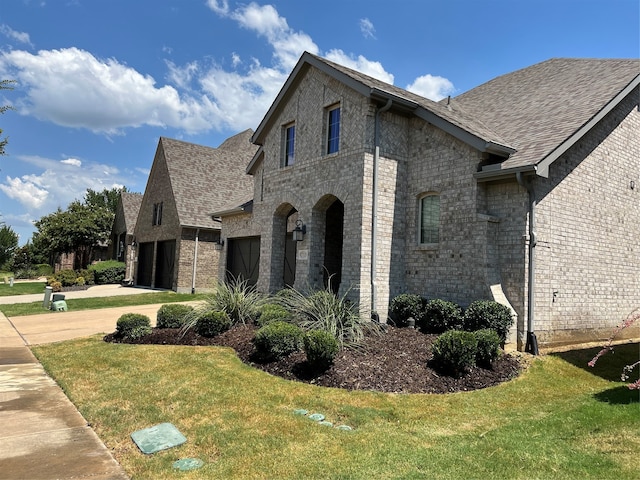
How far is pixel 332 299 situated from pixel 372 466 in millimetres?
5444

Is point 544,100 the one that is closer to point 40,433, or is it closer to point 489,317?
point 489,317

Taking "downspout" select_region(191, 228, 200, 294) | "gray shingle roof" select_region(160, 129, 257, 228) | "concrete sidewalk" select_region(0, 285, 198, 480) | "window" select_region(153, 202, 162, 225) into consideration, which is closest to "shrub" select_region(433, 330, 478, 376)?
"concrete sidewalk" select_region(0, 285, 198, 480)

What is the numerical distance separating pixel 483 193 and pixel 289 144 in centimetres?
689

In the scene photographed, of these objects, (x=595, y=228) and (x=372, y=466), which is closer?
(x=372, y=466)

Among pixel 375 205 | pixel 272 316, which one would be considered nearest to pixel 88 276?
pixel 272 316

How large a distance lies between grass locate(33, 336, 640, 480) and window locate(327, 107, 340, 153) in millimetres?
6972

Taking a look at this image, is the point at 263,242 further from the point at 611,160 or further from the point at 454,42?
the point at 611,160

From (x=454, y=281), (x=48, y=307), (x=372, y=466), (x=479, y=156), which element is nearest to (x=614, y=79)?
(x=479, y=156)

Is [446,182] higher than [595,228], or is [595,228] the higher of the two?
[446,182]

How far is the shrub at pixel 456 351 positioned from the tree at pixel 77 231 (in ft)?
108

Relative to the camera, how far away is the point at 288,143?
14.5m

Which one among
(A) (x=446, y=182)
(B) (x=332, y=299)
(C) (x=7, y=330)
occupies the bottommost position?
(C) (x=7, y=330)

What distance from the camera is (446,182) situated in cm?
1062

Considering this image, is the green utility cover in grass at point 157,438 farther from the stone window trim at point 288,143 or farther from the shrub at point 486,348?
the stone window trim at point 288,143
